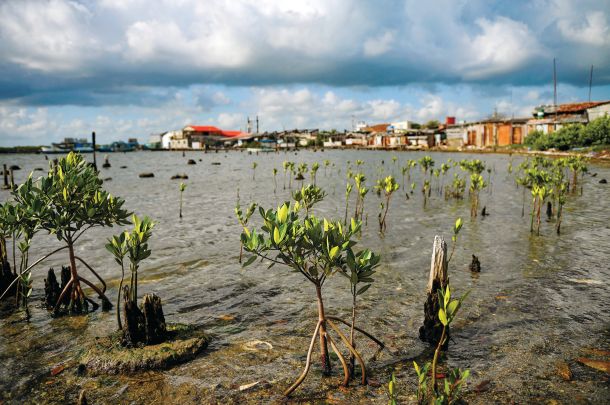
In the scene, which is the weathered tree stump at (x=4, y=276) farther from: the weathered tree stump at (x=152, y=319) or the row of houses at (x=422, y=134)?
the row of houses at (x=422, y=134)

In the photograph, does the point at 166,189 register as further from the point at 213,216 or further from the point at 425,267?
the point at 425,267

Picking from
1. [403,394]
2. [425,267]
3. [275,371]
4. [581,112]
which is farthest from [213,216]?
[581,112]

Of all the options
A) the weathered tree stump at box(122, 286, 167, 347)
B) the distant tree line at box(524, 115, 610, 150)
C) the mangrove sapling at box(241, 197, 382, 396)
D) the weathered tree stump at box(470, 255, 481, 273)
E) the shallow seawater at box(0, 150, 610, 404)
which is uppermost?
the distant tree line at box(524, 115, 610, 150)

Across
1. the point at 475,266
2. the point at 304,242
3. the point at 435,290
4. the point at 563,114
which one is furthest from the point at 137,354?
the point at 563,114

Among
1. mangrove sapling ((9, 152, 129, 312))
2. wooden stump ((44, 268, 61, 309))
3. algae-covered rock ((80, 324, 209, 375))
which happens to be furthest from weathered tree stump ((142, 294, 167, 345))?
wooden stump ((44, 268, 61, 309))

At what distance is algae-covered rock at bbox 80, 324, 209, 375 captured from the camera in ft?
17.8

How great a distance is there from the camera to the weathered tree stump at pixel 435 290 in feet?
19.1

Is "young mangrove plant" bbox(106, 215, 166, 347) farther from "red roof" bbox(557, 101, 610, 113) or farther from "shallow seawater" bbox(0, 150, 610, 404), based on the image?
"red roof" bbox(557, 101, 610, 113)

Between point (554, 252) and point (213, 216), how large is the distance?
13.2 metres

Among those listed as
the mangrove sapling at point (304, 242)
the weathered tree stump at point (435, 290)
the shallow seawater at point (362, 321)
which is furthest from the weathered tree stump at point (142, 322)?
the weathered tree stump at point (435, 290)

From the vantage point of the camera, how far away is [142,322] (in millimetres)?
5809

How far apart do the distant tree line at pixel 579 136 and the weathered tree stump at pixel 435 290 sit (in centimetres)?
5030

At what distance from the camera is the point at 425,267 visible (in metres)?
10.3

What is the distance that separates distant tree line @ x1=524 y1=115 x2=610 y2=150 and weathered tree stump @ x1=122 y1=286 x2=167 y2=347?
53.3 meters
